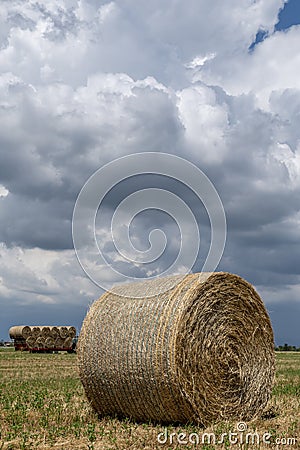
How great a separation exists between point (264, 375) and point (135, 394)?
2.33 meters

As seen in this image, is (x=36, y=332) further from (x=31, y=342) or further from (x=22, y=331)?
(x=22, y=331)

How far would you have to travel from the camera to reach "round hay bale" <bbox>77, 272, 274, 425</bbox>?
28.2ft

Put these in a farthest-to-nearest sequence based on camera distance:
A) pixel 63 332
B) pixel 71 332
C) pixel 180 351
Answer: pixel 71 332
pixel 63 332
pixel 180 351

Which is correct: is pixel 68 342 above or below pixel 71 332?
below

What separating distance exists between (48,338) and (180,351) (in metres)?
28.7

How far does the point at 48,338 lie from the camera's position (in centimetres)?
3612

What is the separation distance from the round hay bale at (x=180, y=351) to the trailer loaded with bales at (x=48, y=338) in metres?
26.6

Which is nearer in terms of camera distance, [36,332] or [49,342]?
[49,342]

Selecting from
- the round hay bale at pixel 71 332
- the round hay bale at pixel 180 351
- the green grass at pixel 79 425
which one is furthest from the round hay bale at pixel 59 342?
the round hay bale at pixel 180 351

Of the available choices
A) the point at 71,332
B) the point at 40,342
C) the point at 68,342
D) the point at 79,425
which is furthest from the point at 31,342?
the point at 79,425

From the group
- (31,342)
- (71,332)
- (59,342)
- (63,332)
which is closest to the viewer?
(63,332)

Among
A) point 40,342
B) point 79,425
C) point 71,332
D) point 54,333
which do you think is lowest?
point 79,425

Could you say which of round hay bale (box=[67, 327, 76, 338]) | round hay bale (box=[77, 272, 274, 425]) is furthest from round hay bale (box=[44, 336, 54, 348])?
round hay bale (box=[77, 272, 274, 425])

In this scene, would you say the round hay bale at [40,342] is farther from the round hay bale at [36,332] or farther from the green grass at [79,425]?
the green grass at [79,425]
